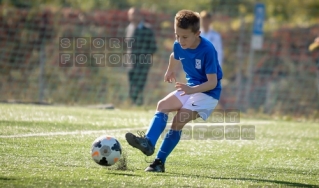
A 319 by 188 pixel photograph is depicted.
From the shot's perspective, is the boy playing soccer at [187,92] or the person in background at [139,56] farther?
the person in background at [139,56]

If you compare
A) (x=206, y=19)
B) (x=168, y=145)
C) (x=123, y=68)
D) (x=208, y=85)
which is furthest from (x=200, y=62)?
(x=123, y=68)

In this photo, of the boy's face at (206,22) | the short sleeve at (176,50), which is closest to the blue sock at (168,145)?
the short sleeve at (176,50)

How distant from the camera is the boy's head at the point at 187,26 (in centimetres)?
544

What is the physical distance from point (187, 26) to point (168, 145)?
1.05m

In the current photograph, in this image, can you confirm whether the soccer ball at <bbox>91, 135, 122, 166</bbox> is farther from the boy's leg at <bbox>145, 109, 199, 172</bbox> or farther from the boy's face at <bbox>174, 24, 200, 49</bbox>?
the boy's face at <bbox>174, 24, 200, 49</bbox>

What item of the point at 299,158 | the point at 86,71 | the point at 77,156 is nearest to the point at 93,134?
the point at 77,156

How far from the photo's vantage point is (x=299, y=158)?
6805 mm

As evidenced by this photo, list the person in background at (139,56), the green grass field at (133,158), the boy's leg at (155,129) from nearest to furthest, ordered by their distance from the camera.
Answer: the green grass field at (133,158) → the boy's leg at (155,129) → the person in background at (139,56)

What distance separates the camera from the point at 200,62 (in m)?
5.64

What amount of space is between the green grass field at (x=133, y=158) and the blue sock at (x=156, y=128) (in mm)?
297

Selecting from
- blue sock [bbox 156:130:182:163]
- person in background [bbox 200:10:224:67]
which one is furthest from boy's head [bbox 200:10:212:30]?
blue sock [bbox 156:130:182:163]

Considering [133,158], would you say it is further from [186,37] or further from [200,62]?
[186,37]

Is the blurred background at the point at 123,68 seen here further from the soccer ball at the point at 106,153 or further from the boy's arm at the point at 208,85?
the soccer ball at the point at 106,153

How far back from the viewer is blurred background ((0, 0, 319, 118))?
14805 mm
